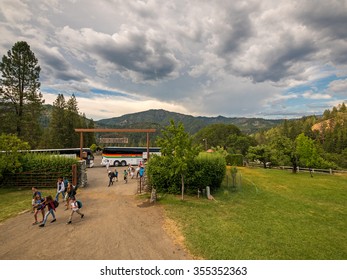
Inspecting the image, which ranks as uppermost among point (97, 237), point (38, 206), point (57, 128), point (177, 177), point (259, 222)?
point (57, 128)

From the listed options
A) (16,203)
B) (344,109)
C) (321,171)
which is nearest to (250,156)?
(321,171)

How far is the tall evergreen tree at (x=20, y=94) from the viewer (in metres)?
27.6

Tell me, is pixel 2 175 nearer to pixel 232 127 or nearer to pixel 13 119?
pixel 13 119

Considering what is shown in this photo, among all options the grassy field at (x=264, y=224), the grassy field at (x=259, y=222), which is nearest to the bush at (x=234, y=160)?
the grassy field at (x=259, y=222)

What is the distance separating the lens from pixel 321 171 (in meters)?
36.3

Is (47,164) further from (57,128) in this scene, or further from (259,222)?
(57,128)

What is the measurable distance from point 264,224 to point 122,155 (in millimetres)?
32416

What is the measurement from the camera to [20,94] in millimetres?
28750

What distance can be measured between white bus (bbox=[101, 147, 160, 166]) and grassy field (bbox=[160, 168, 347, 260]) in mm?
23509

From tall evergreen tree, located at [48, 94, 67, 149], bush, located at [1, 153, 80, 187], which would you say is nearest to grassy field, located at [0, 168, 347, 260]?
bush, located at [1, 153, 80, 187]

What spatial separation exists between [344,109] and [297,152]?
157 m

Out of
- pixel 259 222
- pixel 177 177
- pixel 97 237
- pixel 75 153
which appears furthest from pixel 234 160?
pixel 97 237

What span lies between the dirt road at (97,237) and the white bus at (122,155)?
2531cm

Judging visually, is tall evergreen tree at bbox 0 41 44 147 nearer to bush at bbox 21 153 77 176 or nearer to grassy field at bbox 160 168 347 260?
bush at bbox 21 153 77 176
